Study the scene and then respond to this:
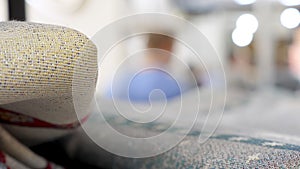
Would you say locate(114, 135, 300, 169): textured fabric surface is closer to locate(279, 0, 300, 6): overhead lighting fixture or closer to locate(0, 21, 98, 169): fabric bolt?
locate(0, 21, 98, 169): fabric bolt

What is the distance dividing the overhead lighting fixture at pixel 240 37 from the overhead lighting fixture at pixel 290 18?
24 cm

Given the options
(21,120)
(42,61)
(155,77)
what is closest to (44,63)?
(42,61)

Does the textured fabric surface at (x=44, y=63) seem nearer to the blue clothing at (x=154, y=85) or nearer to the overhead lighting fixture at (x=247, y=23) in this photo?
the blue clothing at (x=154, y=85)

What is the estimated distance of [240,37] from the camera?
2.51 m

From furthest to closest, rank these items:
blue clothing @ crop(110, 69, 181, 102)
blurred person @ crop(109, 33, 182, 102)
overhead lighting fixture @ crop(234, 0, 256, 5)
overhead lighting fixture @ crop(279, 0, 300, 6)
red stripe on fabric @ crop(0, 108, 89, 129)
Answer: overhead lighting fixture @ crop(234, 0, 256, 5), overhead lighting fixture @ crop(279, 0, 300, 6), blue clothing @ crop(110, 69, 181, 102), blurred person @ crop(109, 33, 182, 102), red stripe on fabric @ crop(0, 108, 89, 129)

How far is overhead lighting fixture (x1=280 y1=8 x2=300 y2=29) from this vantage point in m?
2.30

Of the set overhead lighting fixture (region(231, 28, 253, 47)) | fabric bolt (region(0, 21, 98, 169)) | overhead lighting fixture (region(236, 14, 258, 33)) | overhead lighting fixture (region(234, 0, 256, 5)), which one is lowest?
fabric bolt (region(0, 21, 98, 169))

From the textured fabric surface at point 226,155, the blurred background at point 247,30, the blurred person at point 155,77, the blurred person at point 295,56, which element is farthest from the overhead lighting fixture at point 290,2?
the textured fabric surface at point 226,155

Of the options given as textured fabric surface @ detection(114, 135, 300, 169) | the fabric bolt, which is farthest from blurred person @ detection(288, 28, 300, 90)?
the fabric bolt

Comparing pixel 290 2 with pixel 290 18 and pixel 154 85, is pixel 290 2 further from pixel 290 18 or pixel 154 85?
pixel 154 85

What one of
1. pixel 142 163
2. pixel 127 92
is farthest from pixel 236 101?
pixel 142 163

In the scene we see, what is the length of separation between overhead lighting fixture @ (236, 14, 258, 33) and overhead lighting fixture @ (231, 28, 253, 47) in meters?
0.03

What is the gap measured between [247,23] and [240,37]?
0.13 meters

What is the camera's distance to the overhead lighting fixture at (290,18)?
2296 millimetres
